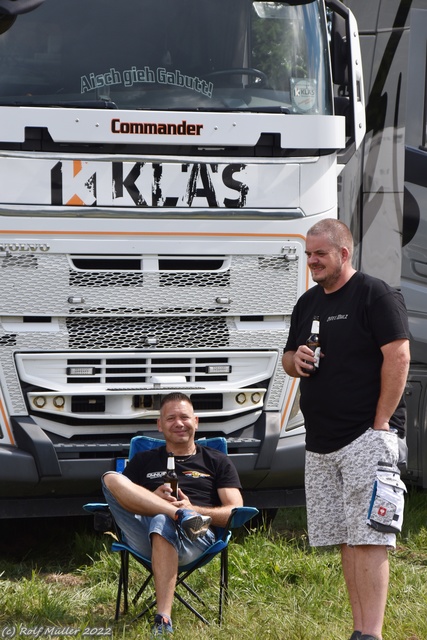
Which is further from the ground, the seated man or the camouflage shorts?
the camouflage shorts

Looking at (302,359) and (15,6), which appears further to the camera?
(15,6)

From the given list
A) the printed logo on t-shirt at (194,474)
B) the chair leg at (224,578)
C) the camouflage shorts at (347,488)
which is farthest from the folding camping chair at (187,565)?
the camouflage shorts at (347,488)

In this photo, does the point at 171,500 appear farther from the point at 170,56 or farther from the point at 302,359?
the point at 170,56

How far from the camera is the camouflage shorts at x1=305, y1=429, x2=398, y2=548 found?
446cm

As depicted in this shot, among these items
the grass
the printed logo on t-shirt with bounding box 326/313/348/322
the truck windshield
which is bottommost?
the grass

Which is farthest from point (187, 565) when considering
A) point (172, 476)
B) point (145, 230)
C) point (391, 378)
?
point (145, 230)

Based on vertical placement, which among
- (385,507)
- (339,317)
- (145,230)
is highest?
(145,230)

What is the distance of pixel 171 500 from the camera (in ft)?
17.4

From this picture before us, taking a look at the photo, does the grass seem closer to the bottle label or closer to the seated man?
the seated man

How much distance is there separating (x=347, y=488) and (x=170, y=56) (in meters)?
2.94

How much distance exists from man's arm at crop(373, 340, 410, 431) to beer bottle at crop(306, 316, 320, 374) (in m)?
0.29

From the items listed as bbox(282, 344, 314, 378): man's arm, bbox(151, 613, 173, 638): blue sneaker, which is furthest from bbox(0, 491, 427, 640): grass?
bbox(282, 344, 314, 378): man's arm

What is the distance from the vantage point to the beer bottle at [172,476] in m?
5.12

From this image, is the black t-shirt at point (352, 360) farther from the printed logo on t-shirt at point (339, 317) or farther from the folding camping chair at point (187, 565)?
the folding camping chair at point (187, 565)
